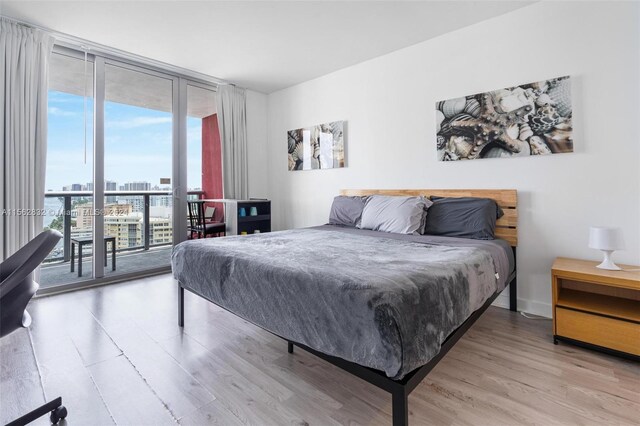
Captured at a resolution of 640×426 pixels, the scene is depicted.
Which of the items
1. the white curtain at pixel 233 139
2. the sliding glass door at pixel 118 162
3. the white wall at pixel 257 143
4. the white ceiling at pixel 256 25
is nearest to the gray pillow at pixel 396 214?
the white ceiling at pixel 256 25

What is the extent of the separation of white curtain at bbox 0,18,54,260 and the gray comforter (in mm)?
1802

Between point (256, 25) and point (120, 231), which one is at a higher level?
point (256, 25)

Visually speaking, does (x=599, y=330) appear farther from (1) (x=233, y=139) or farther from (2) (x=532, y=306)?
(1) (x=233, y=139)

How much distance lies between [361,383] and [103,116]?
390 cm

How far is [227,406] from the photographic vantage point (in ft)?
5.00

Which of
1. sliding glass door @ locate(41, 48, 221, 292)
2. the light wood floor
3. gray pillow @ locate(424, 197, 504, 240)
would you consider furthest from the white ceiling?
the light wood floor

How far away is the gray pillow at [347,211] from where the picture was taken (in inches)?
136

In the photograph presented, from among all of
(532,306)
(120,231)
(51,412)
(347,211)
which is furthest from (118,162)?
(532,306)

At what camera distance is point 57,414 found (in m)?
1.41

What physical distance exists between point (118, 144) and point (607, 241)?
15.7ft

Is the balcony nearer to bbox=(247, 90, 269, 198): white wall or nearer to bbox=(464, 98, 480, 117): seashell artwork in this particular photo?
bbox=(247, 90, 269, 198): white wall

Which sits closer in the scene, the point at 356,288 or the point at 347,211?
the point at 356,288

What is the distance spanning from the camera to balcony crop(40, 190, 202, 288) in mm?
3561

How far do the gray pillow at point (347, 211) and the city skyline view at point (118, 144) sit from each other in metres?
2.13
